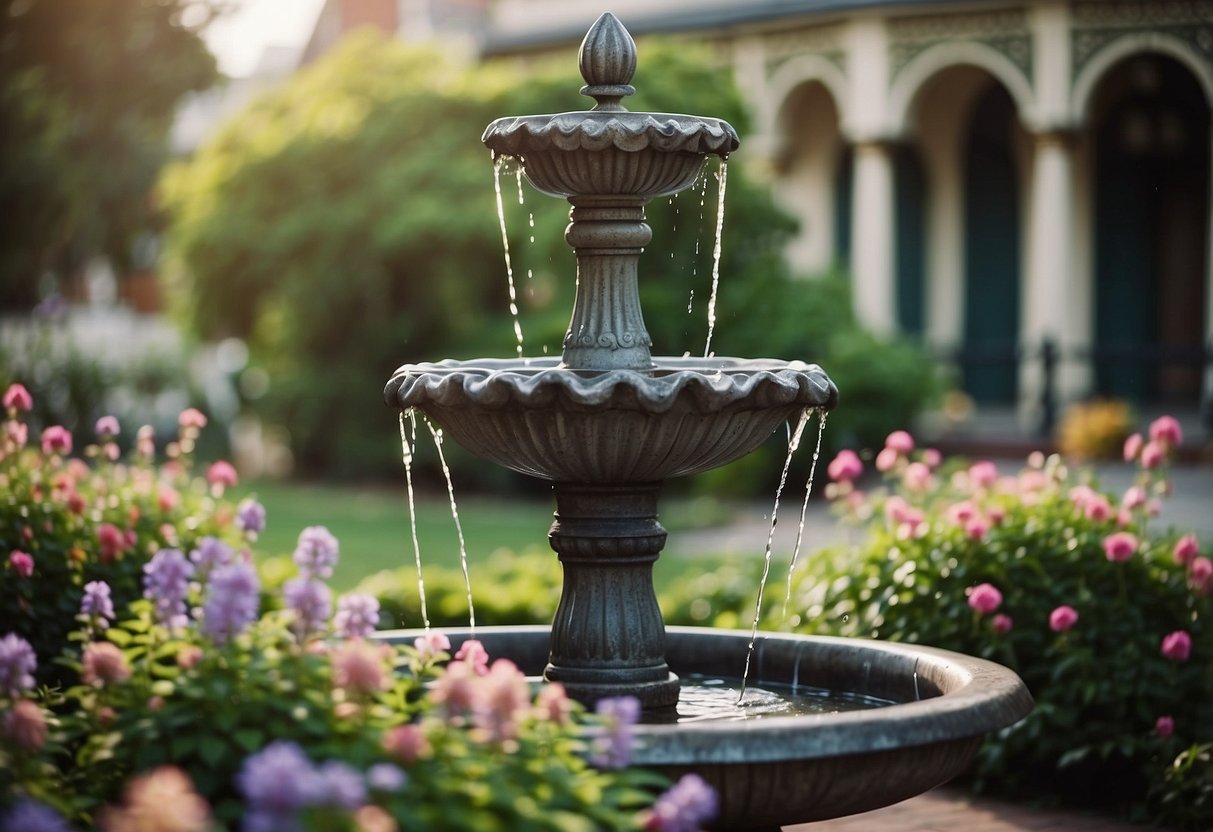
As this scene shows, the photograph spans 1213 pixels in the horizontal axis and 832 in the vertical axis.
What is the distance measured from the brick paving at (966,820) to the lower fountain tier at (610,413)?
168 centimetres

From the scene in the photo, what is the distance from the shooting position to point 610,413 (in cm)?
433

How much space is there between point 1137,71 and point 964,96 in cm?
271

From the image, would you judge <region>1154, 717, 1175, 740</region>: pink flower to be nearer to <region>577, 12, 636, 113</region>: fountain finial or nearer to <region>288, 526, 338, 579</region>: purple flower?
<region>577, 12, 636, 113</region>: fountain finial

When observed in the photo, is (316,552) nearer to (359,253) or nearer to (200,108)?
(359,253)

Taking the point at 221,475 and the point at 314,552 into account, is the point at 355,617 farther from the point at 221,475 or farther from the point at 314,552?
the point at 221,475

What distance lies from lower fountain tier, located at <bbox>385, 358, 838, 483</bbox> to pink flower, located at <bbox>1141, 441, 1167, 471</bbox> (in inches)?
93.2

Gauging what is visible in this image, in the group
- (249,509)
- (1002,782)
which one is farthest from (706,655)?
(249,509)

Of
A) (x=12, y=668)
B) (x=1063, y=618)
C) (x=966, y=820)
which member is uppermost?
(x=12, y=668)

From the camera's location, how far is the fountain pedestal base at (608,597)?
470 centimetres

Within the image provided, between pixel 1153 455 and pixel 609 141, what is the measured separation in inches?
120

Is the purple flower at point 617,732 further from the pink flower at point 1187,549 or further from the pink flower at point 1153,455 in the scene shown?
the pink flower at point 1153,455

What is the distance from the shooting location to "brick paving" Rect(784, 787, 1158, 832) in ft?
18.8

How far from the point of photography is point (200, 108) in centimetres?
4594

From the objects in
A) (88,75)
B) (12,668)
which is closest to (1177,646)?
(12,668)
